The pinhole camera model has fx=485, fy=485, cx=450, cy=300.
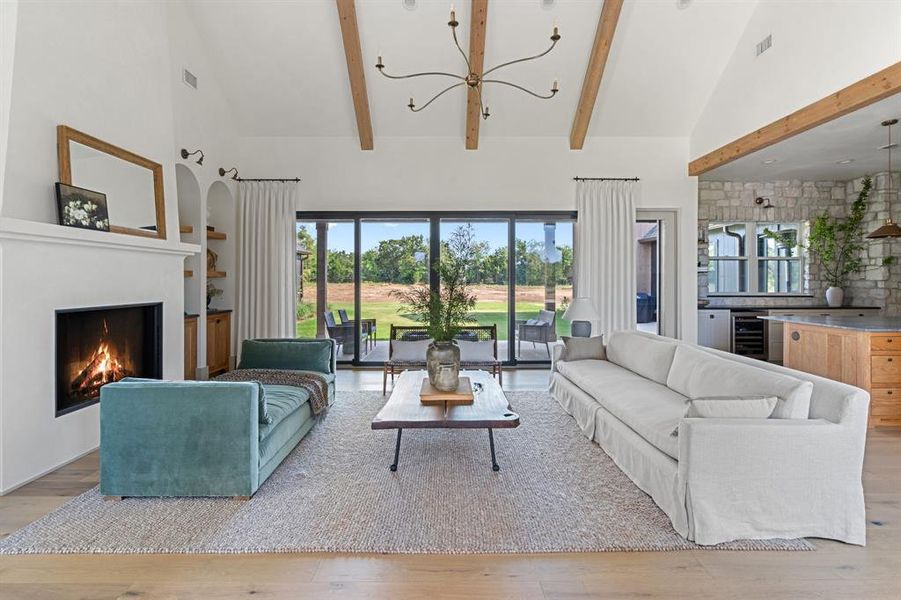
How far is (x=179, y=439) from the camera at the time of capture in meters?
2.75

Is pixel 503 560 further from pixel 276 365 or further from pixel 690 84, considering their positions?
pixel 690 84

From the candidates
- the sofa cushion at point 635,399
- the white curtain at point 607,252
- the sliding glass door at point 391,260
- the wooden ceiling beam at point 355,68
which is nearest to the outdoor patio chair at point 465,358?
the sofa cushion at point 635,399

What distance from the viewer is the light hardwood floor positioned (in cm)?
199

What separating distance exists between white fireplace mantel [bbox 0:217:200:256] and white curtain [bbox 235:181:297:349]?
7.46 feet

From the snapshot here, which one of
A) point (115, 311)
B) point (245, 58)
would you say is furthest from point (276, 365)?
point (245, 58)

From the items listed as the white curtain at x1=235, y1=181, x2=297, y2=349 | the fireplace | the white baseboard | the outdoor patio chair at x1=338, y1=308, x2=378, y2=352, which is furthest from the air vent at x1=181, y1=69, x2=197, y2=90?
the white baseboard

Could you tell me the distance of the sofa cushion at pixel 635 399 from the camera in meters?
2.85

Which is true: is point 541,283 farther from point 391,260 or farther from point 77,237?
point 77,237

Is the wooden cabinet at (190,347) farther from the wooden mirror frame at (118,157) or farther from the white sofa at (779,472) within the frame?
the white sofa at (779,472)

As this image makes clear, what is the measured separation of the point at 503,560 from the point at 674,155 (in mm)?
6437

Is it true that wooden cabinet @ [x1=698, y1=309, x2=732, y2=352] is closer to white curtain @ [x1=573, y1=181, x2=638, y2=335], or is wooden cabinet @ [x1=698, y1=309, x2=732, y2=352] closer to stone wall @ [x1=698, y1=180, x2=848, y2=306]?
stone wall @ [x1=698, y1=180, x2=848, y2=306]

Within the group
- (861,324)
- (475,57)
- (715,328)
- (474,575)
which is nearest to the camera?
(474,575)

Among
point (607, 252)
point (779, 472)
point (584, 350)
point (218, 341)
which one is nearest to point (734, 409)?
point (779, 472)

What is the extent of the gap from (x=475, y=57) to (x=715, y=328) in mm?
5157
